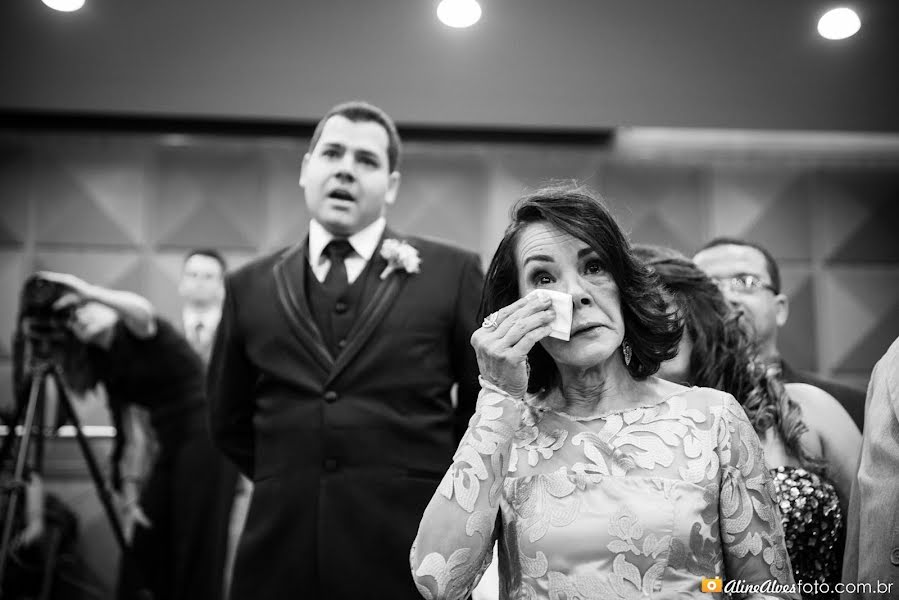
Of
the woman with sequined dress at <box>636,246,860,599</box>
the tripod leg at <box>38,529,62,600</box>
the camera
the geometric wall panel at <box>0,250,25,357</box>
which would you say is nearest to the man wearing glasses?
the woman with sequined dress at <box>636,246,860,599</box>

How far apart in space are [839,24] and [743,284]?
6.84 ft

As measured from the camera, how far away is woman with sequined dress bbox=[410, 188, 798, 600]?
1.34 metres

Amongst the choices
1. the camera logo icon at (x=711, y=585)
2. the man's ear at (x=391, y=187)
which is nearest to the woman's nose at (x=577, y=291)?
the camera logo icon at (x=711, y=585)

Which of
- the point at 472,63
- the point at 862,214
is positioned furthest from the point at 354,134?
the point at 862,214

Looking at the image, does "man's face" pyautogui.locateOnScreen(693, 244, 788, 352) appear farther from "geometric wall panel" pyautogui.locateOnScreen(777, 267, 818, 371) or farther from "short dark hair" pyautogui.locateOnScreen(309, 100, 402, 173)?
"geometric wall panel" pyautogui.locateOnScreen(777, 267, 818, 371)

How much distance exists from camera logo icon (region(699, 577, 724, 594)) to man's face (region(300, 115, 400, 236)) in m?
1.27

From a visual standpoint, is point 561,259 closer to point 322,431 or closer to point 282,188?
point 322,431

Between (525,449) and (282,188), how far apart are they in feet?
13.8

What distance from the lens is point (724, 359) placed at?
2.01 m

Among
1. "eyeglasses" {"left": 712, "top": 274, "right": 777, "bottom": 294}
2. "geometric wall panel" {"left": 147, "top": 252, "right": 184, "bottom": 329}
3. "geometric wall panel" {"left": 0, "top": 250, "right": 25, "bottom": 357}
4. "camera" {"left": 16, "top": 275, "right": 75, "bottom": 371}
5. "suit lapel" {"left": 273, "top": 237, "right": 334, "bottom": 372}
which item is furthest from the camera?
"geometric wall panel" {"left": 147, "top": 252, "right": 184, "bottom": 329}

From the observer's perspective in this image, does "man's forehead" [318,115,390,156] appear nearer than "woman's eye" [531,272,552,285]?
No

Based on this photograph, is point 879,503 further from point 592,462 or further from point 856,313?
point 856,313

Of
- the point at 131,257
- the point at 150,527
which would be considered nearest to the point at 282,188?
the point at 131,257

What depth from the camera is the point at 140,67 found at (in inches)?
172
